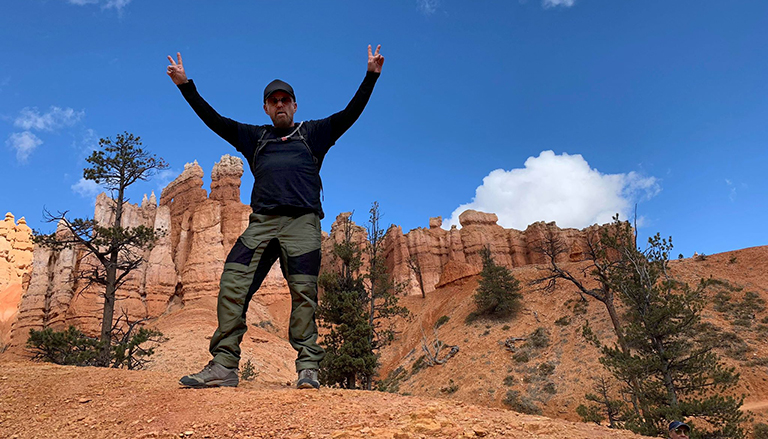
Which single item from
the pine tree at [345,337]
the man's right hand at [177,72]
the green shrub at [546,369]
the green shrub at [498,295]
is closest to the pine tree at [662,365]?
the pine tree at [345,337]

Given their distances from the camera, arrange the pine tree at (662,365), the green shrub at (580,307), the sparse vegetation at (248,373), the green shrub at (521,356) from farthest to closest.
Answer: the green shrub at (580,307) → the green shrub at (521,356) → the sparse vegetation at (248,373) → the pine tree at (662,365)

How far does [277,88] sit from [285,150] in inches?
24.0

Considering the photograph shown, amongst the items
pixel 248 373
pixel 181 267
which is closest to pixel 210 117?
pixel 248 373

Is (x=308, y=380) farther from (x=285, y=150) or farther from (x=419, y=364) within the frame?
(x=419, y=364)

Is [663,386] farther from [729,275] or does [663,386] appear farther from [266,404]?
[729,275]

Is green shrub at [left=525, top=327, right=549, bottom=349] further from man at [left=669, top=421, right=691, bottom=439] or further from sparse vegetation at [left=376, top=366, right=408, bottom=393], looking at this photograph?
Result: man at [left=669, top=421, right=691, bottom=439]

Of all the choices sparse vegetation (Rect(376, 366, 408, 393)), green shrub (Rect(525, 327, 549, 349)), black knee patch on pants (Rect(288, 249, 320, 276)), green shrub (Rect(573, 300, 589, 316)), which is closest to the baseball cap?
black knee patch on pants (Rect(288, 249, 320, 276))

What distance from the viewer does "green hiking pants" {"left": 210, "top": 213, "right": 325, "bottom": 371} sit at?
391 cm

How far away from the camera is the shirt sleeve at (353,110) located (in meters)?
4.26

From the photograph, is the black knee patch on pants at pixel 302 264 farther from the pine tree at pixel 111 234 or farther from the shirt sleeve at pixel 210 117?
the pine tree at pixel 111 234

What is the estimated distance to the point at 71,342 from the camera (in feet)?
43.9

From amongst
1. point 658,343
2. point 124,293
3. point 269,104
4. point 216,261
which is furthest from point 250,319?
point 269,104

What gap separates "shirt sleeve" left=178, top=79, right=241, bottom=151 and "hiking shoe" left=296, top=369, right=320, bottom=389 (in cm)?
225

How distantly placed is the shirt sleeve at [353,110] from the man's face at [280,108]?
1.43 ft
